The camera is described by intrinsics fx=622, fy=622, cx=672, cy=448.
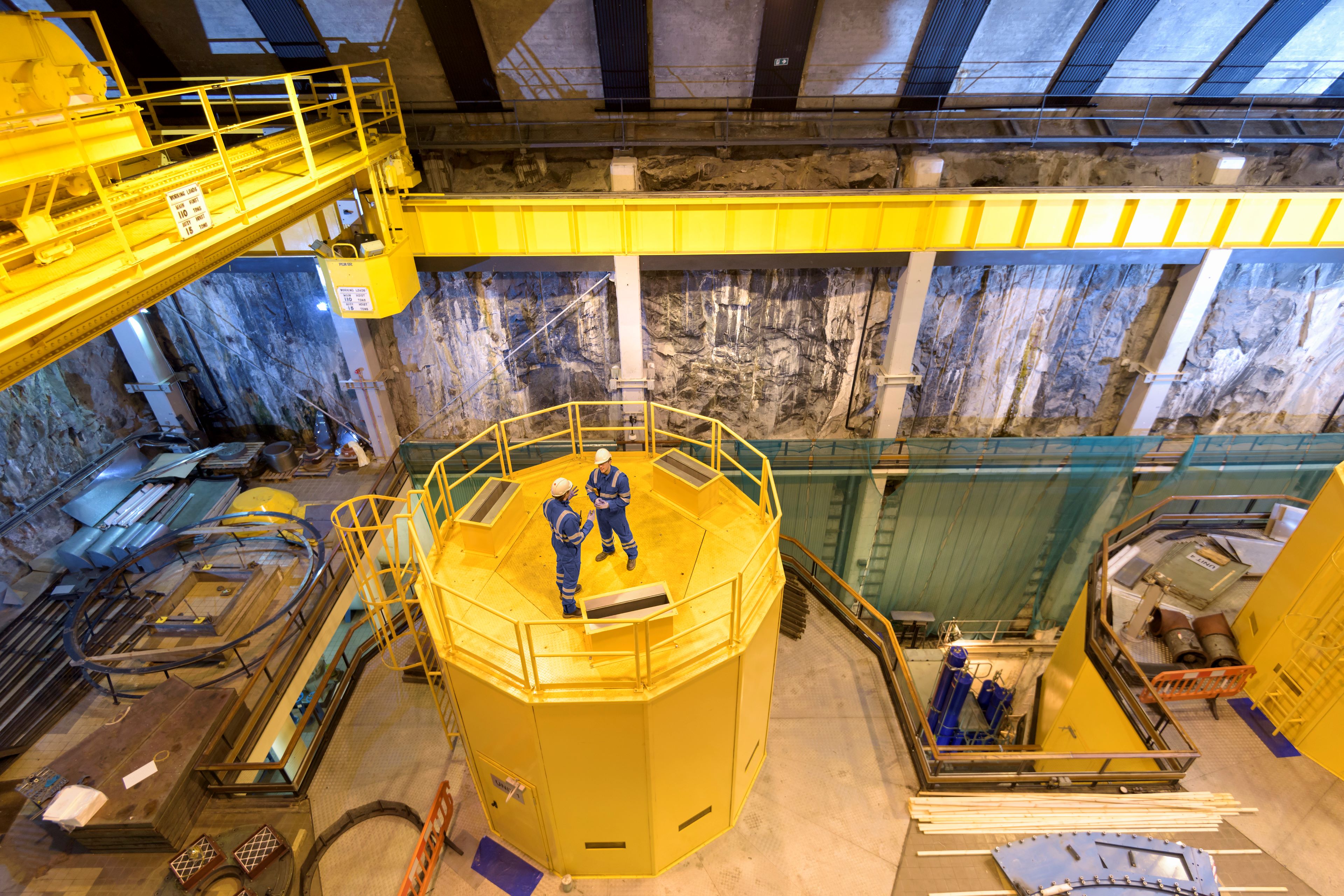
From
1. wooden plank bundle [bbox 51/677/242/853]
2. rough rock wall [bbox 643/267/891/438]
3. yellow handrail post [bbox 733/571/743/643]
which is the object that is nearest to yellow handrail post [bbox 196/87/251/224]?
wooden plank bundle [bbox 51/677/242/853]

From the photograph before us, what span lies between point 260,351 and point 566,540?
1249 centimetres

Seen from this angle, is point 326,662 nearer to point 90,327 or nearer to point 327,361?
point 327,361

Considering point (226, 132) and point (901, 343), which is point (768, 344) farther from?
point (226, 132)

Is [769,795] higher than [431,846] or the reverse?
the reverse

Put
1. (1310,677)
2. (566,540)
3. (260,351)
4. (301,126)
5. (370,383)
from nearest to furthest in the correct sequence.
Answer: (566,540), (1310,677), (301,126), (370,383), (260,351)

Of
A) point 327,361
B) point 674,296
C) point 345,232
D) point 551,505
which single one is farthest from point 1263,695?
point 327,361

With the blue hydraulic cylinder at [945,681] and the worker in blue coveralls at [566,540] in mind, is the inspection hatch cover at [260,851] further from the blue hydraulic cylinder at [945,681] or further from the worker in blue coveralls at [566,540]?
the blue hydraulic cylinder at [945,681]

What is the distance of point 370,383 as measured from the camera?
14.1m

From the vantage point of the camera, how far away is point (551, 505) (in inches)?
249

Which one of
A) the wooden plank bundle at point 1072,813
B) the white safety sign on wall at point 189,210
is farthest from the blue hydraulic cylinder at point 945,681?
the white safety sign on wall at point 189,210

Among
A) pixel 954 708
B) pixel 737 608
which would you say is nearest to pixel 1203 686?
pixel 954 708

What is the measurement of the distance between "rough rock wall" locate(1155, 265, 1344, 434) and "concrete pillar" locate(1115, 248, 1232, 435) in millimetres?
569

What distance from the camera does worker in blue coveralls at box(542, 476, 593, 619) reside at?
620 centimetres

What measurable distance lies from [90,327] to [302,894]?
21.8ft
